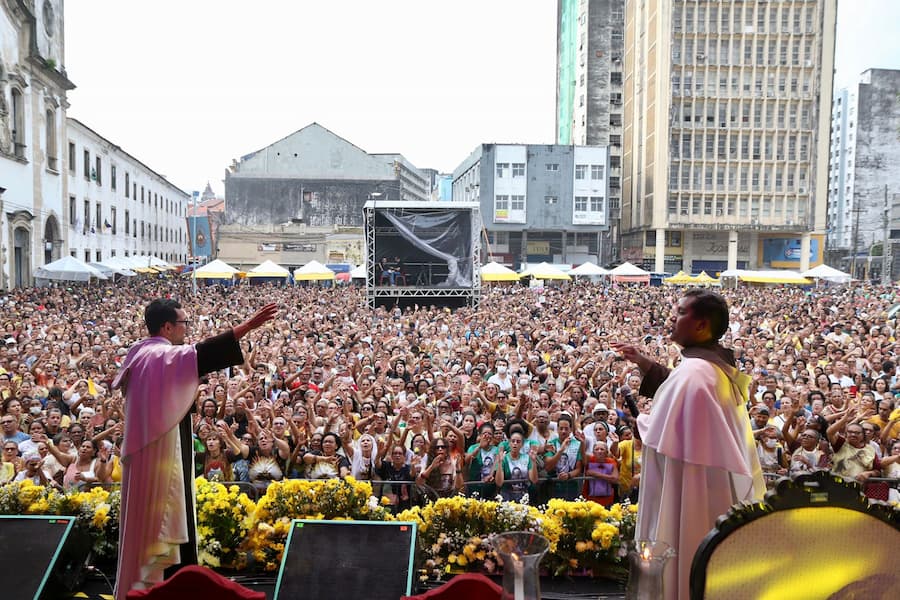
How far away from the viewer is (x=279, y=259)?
58938 millimetres

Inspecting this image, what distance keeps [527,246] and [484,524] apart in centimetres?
5644

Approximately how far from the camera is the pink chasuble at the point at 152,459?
3.71 meters

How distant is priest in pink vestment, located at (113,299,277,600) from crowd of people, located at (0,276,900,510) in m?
2.15

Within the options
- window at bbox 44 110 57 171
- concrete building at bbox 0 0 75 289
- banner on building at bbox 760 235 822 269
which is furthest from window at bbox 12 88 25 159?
banner on building at bbox 760 235 822 269

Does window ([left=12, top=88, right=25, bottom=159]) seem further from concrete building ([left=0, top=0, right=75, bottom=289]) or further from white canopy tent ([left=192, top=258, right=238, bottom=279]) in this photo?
white canopy tent ([left=192, top=258, right=238, bottom=279])

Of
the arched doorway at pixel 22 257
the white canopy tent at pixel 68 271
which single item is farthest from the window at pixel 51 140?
the white canopy tent at pixel 68 271

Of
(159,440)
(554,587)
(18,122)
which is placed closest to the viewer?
(159,440)

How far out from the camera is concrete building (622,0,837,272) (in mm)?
57375

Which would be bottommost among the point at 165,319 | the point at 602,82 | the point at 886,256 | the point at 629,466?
the point at 629,466

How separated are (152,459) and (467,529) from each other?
7.02 ft

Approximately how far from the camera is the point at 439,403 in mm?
9742

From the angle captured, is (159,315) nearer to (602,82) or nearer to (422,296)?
(422,296)

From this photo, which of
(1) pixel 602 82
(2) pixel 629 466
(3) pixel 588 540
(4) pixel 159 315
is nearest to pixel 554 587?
(3) pixel 588 540

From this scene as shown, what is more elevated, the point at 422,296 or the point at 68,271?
the point at 68,271
